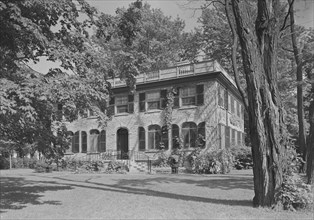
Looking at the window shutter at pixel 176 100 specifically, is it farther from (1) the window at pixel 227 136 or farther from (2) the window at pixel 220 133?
(1) the window at pixel 227 136

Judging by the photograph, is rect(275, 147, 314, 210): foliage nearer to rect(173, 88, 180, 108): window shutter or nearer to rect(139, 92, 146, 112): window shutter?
rect(173, 88, 180, 108): window shutter

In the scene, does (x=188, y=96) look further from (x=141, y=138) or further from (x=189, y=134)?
(x=141, y=138)

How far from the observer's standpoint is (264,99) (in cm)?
896

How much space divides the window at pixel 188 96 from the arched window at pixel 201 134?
1.90 m

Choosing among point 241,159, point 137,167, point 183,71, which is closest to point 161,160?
point 137,167

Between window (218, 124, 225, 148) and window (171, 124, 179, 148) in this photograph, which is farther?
window (171, 124, 179, 148)

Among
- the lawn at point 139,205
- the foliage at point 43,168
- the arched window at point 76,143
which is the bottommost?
the foliage at point 43,168

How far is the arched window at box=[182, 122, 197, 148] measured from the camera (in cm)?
2642

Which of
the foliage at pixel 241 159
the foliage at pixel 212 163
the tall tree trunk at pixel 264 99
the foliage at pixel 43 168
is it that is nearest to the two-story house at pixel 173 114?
the foliage at pixel 241 159

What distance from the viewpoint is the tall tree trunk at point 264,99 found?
870cm

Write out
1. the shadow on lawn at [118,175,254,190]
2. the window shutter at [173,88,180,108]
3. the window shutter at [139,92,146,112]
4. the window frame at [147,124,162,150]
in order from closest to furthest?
the shadow on lawn at [118,175,254,190] < the window shutter at [173,88,180,108] < the window frame at [147,124,162,150] < the window shutter at [139,92,146,112]

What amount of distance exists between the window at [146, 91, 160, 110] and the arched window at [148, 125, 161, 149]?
165 centimetres

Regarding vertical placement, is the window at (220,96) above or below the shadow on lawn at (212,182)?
above

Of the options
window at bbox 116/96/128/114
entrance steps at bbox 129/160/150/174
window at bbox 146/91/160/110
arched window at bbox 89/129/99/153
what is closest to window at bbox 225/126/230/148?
window at bbox 146/91/160/110
